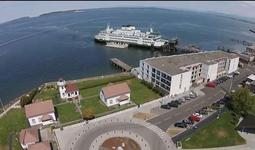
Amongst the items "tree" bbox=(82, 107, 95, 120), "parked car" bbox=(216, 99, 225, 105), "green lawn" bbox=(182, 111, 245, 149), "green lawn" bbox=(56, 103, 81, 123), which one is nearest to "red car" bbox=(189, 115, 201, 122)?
"green lawn" bbox=(182, 111, 245, 149)

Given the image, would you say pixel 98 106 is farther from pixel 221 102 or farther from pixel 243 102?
pixel 243 102

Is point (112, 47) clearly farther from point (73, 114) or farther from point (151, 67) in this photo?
point (73, 114)

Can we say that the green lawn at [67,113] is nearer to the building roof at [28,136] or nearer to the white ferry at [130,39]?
the building roof at [28,136]

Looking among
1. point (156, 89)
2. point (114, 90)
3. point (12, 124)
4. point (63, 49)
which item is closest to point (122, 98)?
point (114, 90)

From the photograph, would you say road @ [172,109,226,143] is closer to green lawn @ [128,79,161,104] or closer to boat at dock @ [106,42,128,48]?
green lawn @ [128,79,161,104]

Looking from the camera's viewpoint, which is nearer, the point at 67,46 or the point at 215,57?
the point at 215,57

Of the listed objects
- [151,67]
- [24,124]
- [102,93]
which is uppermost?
[151,67]

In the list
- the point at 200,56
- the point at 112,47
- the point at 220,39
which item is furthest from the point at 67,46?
the point at 220,39
